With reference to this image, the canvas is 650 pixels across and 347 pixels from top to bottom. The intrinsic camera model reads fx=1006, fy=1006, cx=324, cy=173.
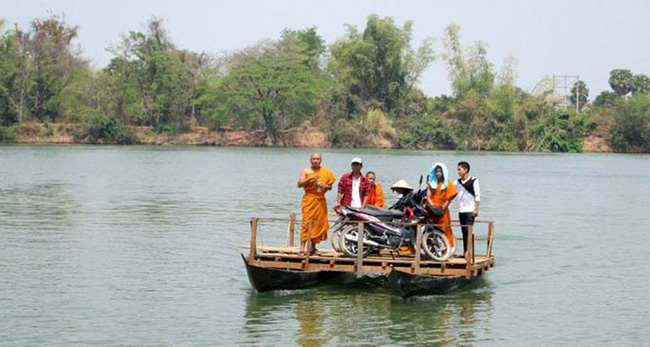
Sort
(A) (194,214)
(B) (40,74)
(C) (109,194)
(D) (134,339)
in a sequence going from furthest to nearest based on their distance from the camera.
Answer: (B) (40,74) < (C) (109,194) < (A) (194,214) < (D) (134,339)

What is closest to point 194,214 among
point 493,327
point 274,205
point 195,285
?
point 274,205

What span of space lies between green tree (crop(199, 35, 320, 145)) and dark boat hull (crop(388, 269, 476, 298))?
61593mm

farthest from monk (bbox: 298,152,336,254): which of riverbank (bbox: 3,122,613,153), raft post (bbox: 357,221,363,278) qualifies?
riverbank (bbox: 3,122,613,153)

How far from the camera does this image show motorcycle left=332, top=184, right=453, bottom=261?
13.1 metres

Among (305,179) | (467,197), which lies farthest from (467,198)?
(305,179)

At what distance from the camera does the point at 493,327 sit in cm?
1238

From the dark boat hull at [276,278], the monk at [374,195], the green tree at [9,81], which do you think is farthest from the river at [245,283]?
the green tree at [9,81]

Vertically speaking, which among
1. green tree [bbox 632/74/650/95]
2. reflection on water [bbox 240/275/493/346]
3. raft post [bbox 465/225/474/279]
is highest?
green tree [bbox 632/74/650/95]

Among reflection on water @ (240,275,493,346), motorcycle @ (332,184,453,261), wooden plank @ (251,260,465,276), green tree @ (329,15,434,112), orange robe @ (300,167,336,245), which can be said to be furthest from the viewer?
green tree @ (329,15,434,112)

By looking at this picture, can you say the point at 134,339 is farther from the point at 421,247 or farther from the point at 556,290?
the point at 556,290

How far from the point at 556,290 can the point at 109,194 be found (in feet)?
58.8

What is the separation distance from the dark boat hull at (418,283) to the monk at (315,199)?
3.68 ft

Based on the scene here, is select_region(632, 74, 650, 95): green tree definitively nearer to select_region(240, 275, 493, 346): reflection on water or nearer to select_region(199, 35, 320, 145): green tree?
select_region(199, 35, 320, 145): green tree

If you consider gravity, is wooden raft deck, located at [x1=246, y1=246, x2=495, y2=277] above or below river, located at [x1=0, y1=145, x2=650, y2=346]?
above
